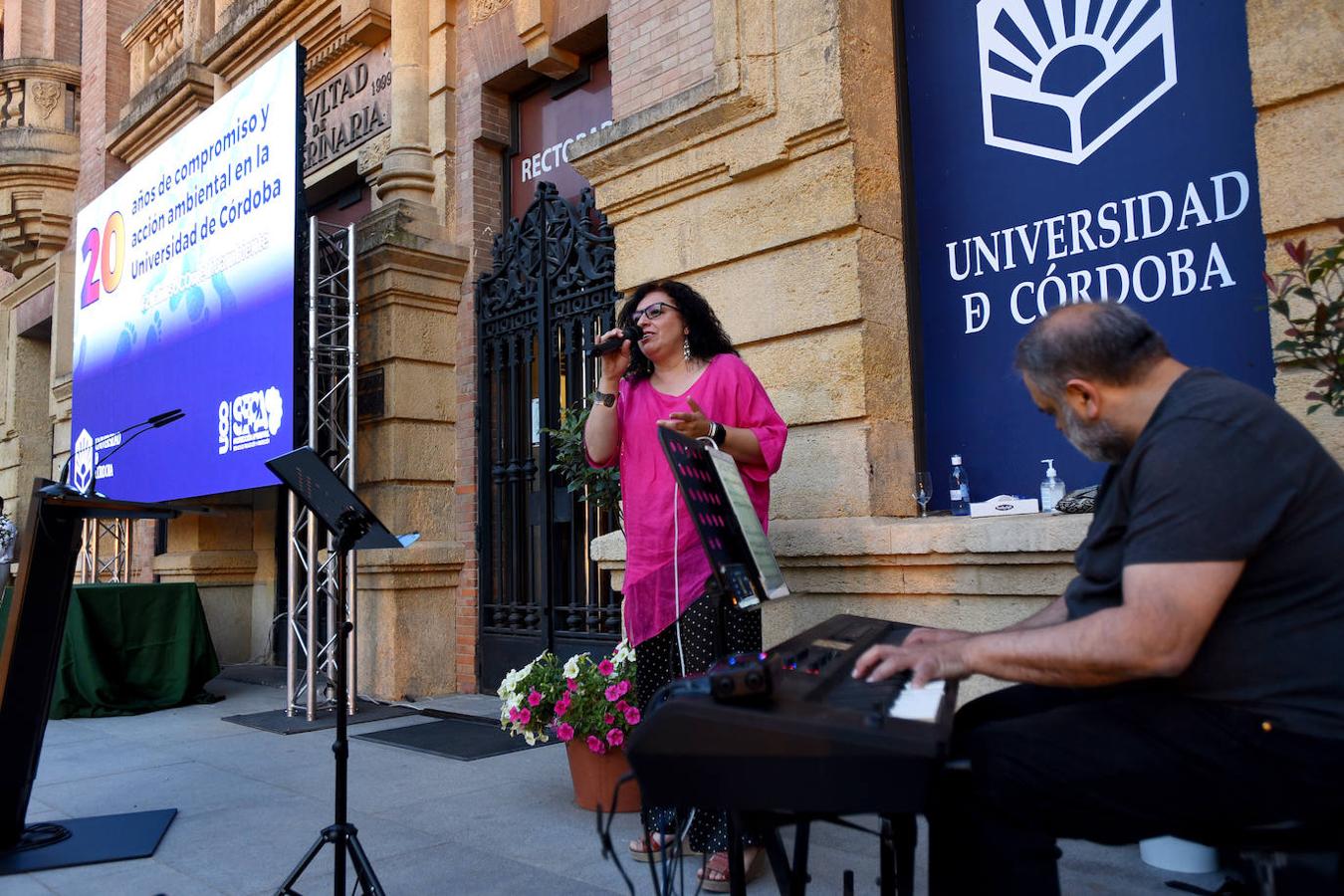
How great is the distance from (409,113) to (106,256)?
437cm

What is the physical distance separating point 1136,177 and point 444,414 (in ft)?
17.8

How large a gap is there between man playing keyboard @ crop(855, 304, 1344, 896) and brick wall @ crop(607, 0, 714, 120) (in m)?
4.12

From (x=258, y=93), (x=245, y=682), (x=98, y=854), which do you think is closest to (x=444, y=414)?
(x=258, y=93)

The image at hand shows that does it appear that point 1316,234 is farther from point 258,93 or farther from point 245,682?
point 245,682

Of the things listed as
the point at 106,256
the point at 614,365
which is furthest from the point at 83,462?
the point at 614,365

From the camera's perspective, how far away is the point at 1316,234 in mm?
3506

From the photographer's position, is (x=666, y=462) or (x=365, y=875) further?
(x=666, y=462)

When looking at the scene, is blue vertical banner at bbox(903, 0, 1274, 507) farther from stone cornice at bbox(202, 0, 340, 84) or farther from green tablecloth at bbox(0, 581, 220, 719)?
stone cornice at bbox(202, 0, 340, 84)

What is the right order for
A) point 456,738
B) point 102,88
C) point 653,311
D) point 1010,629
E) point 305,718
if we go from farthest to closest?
point 102,88 → point 305,718 → point 456,738 → point 653,311 → point 1010,629

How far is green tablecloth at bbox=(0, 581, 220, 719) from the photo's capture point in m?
7.80

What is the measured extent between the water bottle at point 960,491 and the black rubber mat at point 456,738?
293 centimetres

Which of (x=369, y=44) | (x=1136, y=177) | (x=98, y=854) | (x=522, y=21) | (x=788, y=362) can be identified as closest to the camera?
(x=98, y=854)

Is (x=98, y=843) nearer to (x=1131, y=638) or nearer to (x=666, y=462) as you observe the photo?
(x=666, y=462)

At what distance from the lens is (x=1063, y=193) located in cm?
456
